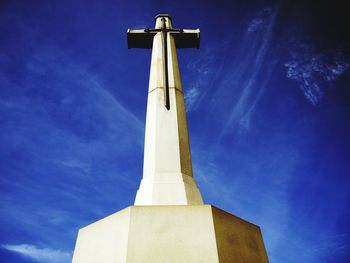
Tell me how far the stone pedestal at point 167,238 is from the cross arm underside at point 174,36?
4.76 metres

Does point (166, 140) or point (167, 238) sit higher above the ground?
point (166, 140)

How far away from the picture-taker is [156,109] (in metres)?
4.26

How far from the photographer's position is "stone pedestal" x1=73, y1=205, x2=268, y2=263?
2.33 meters

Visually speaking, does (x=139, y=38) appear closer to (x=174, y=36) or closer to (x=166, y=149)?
(x=174, y=36)

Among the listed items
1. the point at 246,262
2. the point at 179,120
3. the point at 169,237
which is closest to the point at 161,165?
the point at 179,120

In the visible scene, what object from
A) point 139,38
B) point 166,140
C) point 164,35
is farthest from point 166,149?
point 139,38

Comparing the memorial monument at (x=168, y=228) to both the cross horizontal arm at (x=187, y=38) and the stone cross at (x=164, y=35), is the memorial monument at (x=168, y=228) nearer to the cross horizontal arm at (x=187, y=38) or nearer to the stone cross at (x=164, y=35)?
the stone cross at (x=164, y=35)

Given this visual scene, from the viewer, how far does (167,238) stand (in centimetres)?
240

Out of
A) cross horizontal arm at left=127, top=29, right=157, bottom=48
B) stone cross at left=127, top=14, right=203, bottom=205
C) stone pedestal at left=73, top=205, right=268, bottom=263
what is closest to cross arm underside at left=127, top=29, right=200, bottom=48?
cross horizontal arm at left=127, top=29, right=157, bottom=48

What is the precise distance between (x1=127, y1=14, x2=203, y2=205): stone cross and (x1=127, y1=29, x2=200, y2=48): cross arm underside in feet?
1.70

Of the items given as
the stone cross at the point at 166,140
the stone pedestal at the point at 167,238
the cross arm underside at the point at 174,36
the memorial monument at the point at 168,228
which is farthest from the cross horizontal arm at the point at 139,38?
the stone pedestal at the point at 167,238

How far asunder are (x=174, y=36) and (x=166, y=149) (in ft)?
11.8

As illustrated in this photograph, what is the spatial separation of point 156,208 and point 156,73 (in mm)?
2966

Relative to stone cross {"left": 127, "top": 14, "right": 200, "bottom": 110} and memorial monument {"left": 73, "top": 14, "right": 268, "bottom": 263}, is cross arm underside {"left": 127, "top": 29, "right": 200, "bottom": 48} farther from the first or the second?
memorial monument {"left": 73, "top": 14, "right": 268, "bottom": 263}
